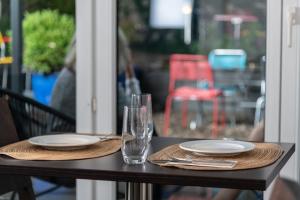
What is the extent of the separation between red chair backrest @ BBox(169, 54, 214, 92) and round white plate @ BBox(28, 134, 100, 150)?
2619 mm

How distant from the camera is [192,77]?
5.01 metres

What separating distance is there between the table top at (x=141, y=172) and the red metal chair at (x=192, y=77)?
9.33 ft

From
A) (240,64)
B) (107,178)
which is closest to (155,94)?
(240,64)

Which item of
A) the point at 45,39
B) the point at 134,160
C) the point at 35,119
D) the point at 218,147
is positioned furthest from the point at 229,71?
the point at 134,160

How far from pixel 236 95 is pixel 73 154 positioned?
8.92 feet

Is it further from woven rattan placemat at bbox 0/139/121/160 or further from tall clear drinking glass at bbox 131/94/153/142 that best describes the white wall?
tall clear drinking glass at bbox 131/94/153/142

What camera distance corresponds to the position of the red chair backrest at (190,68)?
4828 mm

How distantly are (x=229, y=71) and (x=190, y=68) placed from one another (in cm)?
31

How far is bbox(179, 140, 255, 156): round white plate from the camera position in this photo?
189cm

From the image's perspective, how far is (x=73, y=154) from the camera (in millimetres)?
1982

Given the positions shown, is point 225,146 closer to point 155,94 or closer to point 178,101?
point 155,94

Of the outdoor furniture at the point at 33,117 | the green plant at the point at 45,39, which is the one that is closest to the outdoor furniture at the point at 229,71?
the green plant at the point at 45,39

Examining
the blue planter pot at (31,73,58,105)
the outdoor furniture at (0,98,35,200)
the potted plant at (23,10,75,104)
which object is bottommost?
the outdoor furniture at (0,98,35,200)

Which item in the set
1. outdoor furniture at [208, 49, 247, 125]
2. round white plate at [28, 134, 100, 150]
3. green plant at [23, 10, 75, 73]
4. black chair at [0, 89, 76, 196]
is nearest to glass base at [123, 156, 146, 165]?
round white plate at [28, 134, 100, 150]
